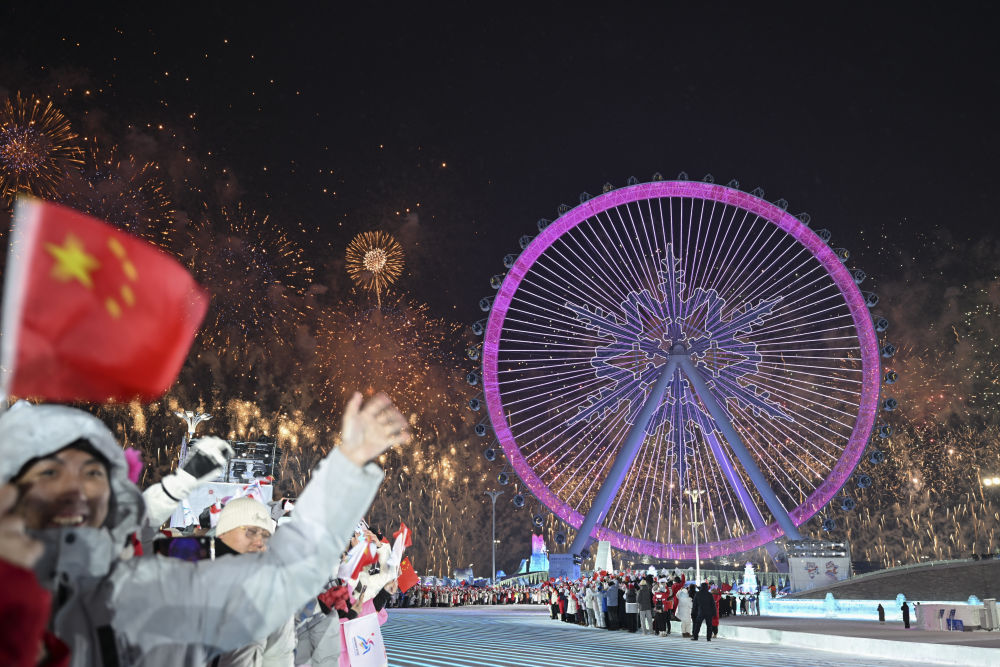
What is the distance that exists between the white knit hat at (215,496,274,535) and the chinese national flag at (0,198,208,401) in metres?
2.48

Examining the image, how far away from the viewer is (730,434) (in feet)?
107

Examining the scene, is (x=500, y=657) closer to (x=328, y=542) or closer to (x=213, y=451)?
(x=213, y=451)

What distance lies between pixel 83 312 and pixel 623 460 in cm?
3212

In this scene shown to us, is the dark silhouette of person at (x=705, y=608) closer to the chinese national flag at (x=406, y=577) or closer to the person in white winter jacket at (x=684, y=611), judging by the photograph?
the person in white winter jacket at (x=684, y=611)

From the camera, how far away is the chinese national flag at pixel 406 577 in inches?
393

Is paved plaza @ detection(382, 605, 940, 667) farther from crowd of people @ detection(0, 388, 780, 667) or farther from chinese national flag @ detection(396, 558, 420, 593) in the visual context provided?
crowd of people @ detection(0, 388, 780, 667)

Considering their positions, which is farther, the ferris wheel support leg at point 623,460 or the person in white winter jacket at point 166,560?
the ferris wheel support leg at point 623,460

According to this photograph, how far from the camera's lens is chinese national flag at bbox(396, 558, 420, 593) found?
9991 mm

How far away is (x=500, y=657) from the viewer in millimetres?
14930

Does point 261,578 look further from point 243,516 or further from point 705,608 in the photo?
point 705,608

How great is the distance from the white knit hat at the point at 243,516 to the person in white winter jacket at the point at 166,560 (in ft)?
8.33

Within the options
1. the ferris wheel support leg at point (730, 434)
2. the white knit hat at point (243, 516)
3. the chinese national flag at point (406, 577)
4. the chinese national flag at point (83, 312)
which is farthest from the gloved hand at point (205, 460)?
the ferris wheel support leg at point (730, 434)

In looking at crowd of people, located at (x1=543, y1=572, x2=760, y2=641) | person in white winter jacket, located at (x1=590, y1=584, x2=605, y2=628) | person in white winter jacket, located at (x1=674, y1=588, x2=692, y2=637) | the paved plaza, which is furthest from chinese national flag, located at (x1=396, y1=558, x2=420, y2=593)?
person in white winter jacket, located at (x1=590, y1=584, x2=605, y2=628)

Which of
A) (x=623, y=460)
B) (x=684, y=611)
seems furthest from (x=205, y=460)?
(x=623, y=460)
